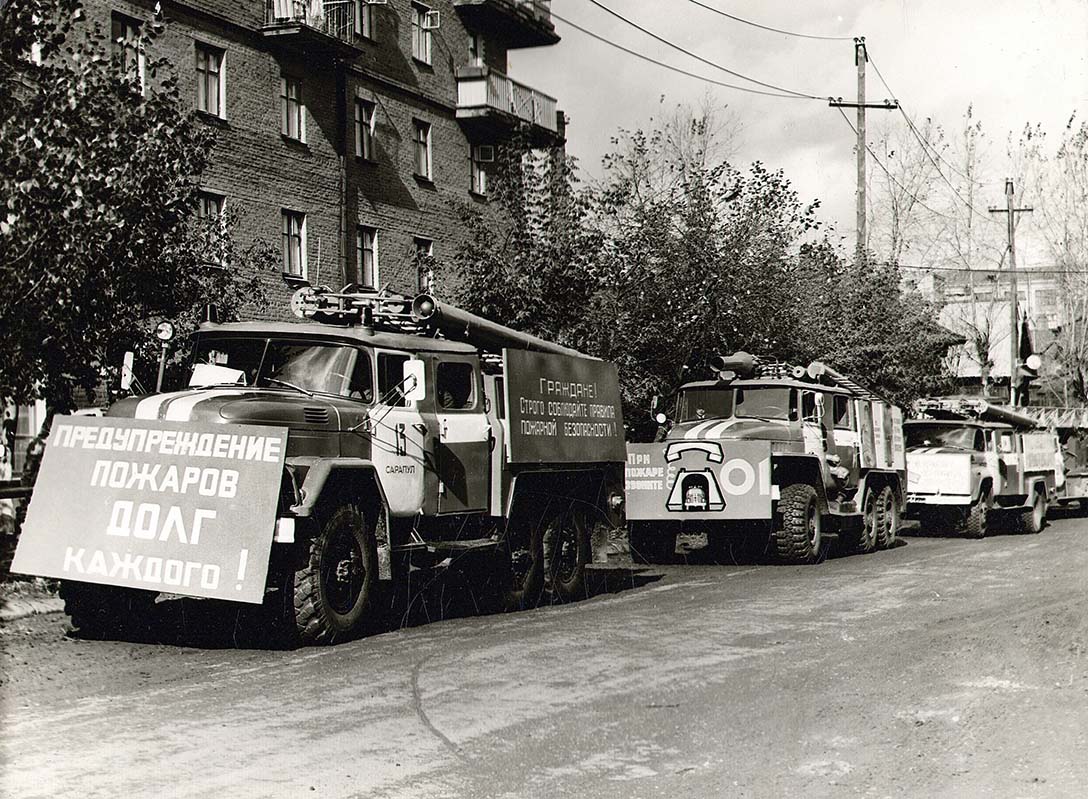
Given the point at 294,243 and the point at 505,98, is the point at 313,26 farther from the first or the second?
the point at 505,98

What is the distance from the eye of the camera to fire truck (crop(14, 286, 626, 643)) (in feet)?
32.1

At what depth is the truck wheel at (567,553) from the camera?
1352 centimetres

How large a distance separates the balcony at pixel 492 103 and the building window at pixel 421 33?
1215 millimetres

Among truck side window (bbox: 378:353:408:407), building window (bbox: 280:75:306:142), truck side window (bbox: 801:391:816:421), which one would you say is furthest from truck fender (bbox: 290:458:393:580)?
building window (bbox: 280:75:306:142)

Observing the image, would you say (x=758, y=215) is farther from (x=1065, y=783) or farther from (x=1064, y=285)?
(x=1064, y=285)

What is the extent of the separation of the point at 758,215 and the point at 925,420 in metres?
4.91

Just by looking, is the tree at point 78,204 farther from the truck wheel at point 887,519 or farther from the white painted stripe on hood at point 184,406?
the truck wheel at point 887,519

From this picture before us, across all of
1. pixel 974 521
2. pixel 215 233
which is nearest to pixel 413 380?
pixel 215 233

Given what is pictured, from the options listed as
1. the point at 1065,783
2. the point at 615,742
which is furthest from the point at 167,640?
the point at 1065,783

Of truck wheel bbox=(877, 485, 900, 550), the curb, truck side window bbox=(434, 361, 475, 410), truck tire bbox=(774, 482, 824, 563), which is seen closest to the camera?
the curb

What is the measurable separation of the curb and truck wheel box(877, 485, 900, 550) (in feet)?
41.8

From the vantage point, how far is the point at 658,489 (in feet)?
57.2

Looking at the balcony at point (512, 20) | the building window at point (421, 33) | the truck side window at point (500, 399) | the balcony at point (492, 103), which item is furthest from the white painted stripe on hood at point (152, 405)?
the balcony at point (512, 20)

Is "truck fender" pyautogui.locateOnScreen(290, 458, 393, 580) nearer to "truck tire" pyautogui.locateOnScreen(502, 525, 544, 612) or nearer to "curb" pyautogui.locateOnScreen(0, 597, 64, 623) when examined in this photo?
"truck tire" pyautogui.locateOnScreen(502, 525, 544, 612)
